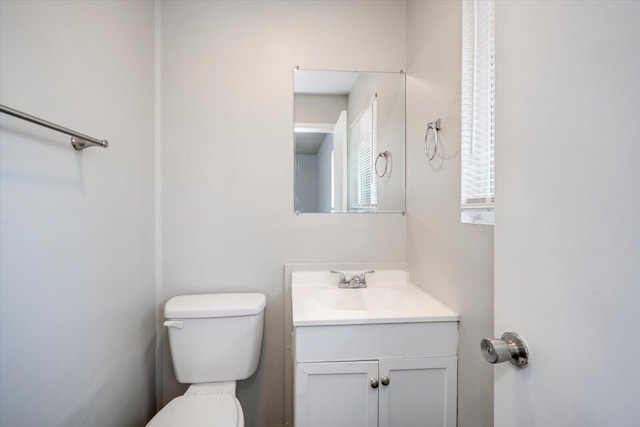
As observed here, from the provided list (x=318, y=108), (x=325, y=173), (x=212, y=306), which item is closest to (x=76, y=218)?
(x=212, y=306)

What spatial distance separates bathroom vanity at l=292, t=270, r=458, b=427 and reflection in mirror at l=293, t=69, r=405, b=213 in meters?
0.72

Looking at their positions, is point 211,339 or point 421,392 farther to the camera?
point 211,339

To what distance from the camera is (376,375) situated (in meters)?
1.10

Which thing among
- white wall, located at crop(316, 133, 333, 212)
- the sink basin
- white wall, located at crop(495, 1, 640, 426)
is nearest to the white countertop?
the sink basin

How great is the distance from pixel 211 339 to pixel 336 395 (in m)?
0.65

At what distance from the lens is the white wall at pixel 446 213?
3.22 ft

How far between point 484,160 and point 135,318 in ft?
5.39

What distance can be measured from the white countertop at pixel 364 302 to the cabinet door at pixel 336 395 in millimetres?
172

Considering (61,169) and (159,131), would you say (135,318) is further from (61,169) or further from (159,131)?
(159,131)

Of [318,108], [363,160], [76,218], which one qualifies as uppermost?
[318,108]

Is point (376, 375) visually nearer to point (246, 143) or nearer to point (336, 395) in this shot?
point (336, 395)

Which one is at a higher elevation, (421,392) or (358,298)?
(358,298)

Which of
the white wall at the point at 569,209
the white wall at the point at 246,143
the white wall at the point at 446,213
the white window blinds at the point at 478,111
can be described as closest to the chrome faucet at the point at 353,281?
the white wall at the point at 246,143

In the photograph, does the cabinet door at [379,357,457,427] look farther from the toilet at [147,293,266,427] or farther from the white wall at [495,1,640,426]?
the toilet at [147,293,266,427]
